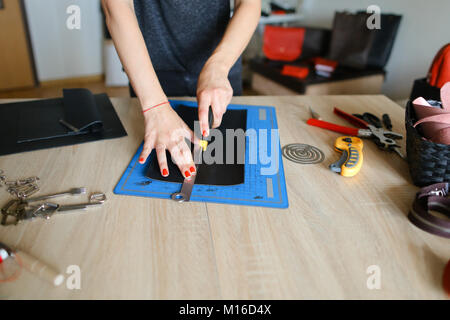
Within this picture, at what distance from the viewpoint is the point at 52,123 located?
833 mm

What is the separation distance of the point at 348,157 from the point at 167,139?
388 mm

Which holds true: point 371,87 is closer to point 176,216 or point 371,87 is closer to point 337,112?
point 337,112

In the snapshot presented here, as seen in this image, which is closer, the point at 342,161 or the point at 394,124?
the point at 342,161

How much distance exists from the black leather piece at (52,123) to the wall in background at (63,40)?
7.96ft

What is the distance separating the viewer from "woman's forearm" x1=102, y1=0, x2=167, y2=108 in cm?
72

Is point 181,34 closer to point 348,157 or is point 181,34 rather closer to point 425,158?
point 348,157

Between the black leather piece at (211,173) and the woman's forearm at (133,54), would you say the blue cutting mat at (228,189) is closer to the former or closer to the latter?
the black leather piece at (211,173)

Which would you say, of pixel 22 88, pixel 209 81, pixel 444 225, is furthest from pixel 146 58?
pixel 22 88

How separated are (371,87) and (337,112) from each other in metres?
1.35

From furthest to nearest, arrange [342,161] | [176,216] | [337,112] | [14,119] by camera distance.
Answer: [337,112] → [14,119] → [342,161] → [176,216]

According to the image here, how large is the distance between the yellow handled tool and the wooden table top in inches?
0.8

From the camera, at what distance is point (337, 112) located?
95 cm

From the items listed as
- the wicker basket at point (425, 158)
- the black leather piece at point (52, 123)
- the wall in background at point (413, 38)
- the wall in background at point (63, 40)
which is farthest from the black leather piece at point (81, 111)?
the wall in background at point (63, 40)
